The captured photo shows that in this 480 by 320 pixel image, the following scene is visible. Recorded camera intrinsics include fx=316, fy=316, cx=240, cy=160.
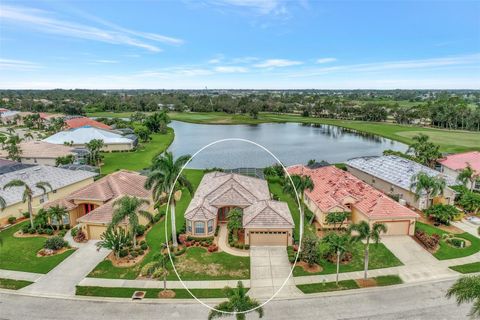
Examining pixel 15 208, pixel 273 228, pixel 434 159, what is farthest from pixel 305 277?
pixel 434 159

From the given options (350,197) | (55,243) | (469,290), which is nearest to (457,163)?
(350,197)

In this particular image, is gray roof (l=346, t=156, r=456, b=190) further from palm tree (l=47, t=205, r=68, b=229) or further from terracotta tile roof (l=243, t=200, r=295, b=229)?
palm tree (l=47, t=205, r=68, b=229)

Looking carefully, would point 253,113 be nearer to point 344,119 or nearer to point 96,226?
point 344,119

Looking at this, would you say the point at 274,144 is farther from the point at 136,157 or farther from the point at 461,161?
→ the point at 461,161

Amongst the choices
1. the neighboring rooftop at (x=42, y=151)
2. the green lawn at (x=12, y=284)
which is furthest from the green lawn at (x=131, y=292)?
the neighboring rooftop at (x=42, y=151)

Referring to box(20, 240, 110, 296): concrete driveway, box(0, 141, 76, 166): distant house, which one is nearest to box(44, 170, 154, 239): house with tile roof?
box(20, 240, 110, 296): concrete driveway
